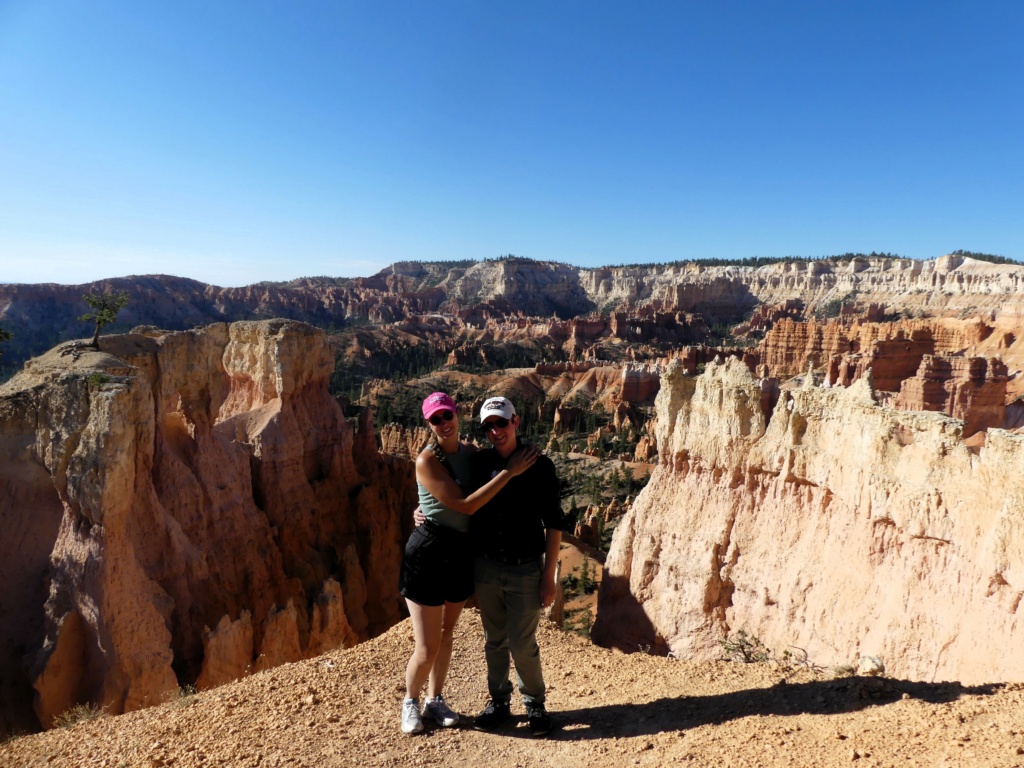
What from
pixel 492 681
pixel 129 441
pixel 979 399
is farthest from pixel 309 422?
pixel 979 399

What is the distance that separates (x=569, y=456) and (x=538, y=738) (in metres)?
35.9

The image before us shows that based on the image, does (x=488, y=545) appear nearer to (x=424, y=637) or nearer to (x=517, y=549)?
(x=517, y=549)

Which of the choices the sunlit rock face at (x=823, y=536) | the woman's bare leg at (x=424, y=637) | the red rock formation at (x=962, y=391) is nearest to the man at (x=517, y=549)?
the woman's bare leg at (x=424, y=637)

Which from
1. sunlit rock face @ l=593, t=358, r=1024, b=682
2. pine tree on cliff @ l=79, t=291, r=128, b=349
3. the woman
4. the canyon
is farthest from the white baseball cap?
pine tree on cliff @ l=79, t=291, r=128, b=349

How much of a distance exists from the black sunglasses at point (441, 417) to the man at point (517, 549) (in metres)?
0.23

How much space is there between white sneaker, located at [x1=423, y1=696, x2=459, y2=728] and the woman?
30mm

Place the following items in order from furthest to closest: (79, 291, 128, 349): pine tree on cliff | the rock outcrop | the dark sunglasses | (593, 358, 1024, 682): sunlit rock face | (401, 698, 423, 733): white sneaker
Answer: the rock outcrop
(79, 291, 128, 349): pine tree on cliff
(593, 358, 1024, 682): sunlit rock face
(401, 698, 423, 733): white sneaker
the dark sunglasses

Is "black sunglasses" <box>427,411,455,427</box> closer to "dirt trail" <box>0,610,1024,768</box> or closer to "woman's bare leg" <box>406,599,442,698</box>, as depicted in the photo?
"woman's bare leg" <box>406,599,442,698</box>

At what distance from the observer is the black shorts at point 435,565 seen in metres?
4.14

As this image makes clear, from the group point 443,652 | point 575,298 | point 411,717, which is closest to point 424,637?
point 443,652

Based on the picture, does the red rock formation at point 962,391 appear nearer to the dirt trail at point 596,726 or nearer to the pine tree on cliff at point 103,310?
the dirt trail at point 596,726

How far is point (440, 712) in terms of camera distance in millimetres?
4391

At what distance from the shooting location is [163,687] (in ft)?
30.2

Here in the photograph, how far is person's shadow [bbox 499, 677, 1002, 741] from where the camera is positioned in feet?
14.4
